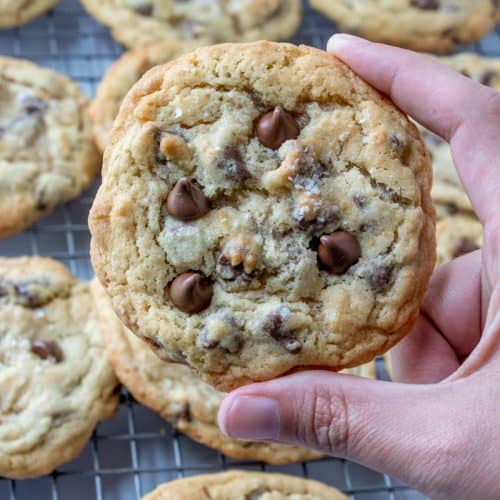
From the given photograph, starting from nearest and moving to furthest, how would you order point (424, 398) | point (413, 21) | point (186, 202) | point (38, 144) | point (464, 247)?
point (424, 398) < point (186, 202) < point (464, 247) < point (38, 144) < point (413, 21)

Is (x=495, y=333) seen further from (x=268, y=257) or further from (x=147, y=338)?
(x=147, y=338)

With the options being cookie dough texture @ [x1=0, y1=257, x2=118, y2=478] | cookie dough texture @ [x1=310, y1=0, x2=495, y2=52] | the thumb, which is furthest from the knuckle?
cookie dough texture @ [x1=310, y1=0, x2=495, y2=52]

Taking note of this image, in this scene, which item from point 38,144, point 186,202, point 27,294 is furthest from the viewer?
point 38,144

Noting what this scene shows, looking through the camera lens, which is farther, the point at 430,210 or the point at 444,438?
the point at 430,210

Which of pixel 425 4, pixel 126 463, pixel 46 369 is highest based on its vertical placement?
pixel 425 4

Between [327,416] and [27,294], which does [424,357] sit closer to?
[327,416]

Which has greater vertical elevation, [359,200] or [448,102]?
[448,102]

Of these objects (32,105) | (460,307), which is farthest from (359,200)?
(32,105)

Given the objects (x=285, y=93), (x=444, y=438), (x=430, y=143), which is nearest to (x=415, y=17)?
(x=430, y=143)
